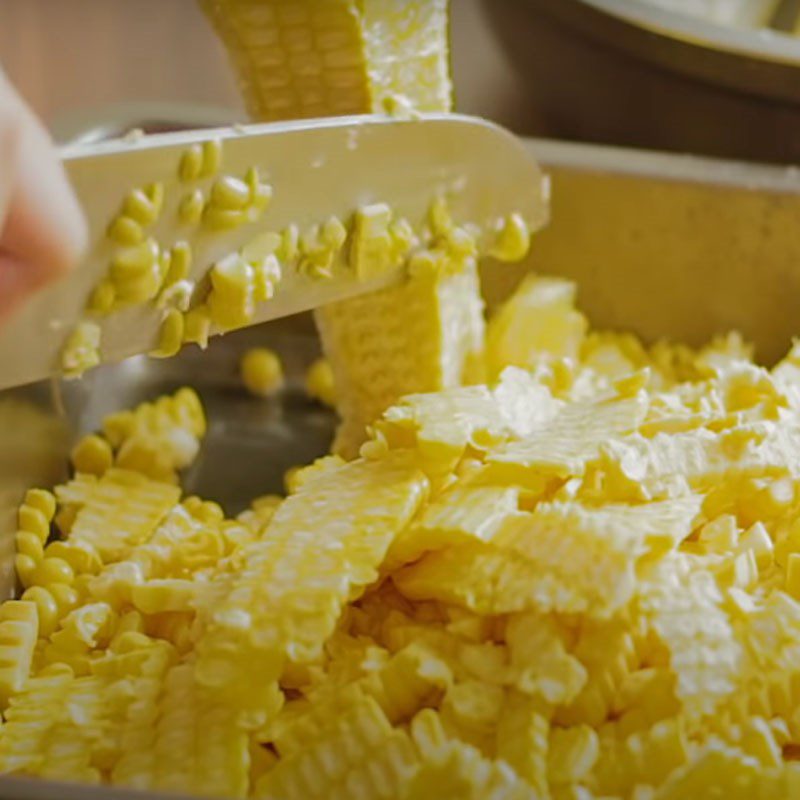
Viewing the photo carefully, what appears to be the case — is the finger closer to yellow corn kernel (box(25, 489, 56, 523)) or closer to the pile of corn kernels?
the pile of corn kernels

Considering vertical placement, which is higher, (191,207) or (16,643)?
(191,207)

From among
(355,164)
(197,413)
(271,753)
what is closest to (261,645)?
(271,753)

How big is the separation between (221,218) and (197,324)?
0.24 ft

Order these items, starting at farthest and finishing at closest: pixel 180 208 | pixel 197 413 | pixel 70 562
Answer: pixel 197 413 < pixel 70 562 < pixel 180 208

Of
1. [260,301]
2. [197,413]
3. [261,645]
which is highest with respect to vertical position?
[260,301]

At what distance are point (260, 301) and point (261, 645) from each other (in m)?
0.24

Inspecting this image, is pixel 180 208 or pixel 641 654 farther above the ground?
pixel 180 208

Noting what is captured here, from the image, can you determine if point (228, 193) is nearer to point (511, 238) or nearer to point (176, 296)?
point (176, 296)

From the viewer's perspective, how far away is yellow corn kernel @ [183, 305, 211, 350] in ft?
2.65

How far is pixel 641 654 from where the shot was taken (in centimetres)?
72

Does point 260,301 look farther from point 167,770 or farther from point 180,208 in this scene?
point 167,770

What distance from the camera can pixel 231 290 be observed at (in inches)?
31.4

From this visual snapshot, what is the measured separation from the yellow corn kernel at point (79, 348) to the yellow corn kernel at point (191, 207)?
85 millimetres

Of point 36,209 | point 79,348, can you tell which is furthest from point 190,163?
point 36,209
